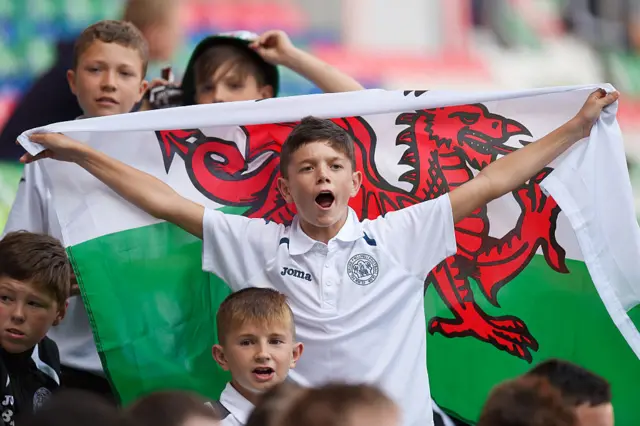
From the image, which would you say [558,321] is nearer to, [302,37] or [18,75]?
[18,75]

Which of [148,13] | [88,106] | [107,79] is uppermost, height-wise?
[148,13]

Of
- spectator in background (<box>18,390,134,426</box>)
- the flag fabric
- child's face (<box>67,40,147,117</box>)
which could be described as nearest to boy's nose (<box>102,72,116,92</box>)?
child's face (<box>67,40,147,117</box>)

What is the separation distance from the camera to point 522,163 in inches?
175

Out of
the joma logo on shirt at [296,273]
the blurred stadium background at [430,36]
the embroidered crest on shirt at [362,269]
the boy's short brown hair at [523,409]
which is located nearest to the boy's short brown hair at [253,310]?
the joma logo on shirt at [296,273]

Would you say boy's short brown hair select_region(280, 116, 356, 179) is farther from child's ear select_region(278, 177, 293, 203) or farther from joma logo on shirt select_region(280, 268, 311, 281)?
joma logo on shirt select_region(280, 268, 311, 281)

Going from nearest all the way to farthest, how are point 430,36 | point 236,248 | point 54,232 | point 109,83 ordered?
point 236,248 → point 54,232 → point 109,83 → point 430,36

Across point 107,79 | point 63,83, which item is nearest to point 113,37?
point 107,79

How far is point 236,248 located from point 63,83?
1690 millimetres

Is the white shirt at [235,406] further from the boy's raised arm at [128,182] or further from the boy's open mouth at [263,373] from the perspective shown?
the boy's raised arm at [128,182]

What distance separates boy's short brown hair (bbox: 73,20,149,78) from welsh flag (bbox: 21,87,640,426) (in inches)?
21.3

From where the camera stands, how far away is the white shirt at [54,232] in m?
4.73

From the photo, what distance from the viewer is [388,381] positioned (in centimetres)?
416

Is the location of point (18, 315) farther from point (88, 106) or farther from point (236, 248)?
point (88, 106)

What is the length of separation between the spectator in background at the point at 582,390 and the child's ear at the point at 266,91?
2270 mm
